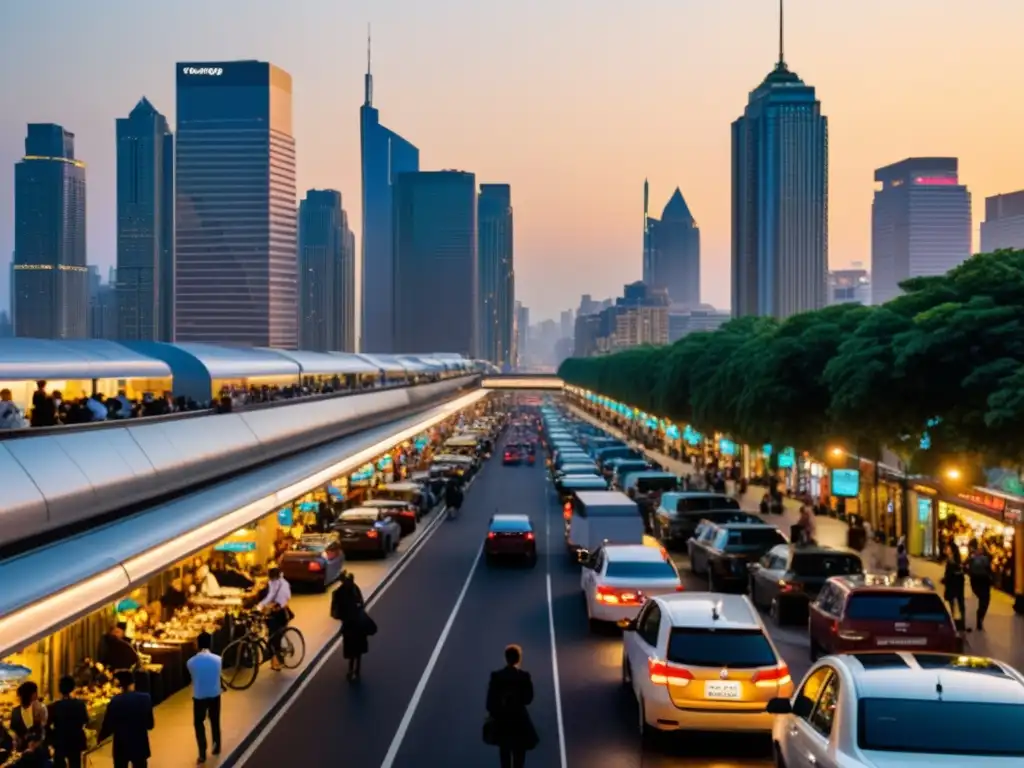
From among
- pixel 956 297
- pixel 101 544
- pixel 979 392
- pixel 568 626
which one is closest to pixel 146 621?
pixel 101 544

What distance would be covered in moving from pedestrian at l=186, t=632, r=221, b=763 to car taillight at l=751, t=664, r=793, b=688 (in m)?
6.10

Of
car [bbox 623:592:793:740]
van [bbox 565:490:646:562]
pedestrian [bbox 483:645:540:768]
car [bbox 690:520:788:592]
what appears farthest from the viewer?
van [bbox 565:490:646:562]

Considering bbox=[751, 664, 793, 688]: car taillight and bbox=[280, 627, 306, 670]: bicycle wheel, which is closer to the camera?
bbox=[751, 664, 793, 688]: car taillight

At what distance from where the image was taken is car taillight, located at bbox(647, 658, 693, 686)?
13367 mm

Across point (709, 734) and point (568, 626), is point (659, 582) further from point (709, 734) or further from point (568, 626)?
point (709, 734)

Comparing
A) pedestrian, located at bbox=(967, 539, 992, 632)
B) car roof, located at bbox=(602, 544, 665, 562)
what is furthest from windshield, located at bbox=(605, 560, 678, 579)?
pedestrian, located at bbox=(967, 539, 992, 632)

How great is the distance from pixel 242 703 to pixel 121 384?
19.6 m

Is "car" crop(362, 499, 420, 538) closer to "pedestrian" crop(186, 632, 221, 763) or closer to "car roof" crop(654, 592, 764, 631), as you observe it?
"car roof" crop(654, 592, 764, 631)

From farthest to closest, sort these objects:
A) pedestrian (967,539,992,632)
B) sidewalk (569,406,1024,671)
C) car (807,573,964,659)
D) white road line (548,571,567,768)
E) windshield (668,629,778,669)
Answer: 1. pedestrian (967,539,992,632)
2. sidewalk (569,406,1024,671)
3. car (807,573,964,659)
4. white road line (548,571,567,768)
5. windshield (668,629,778,669)

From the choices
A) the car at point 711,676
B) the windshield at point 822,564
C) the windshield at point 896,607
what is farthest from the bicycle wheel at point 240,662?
the windshield at point 822,564

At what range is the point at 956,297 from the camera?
2639 cm

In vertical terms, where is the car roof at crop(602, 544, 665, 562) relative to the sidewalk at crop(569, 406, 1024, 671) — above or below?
above

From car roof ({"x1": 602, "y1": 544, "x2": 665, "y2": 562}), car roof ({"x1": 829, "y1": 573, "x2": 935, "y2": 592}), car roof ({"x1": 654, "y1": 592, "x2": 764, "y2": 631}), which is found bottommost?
car roof ({"x1": 602, "y1": 544, "x2": 665, "y2": 562})

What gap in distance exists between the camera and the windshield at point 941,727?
26.6ft
